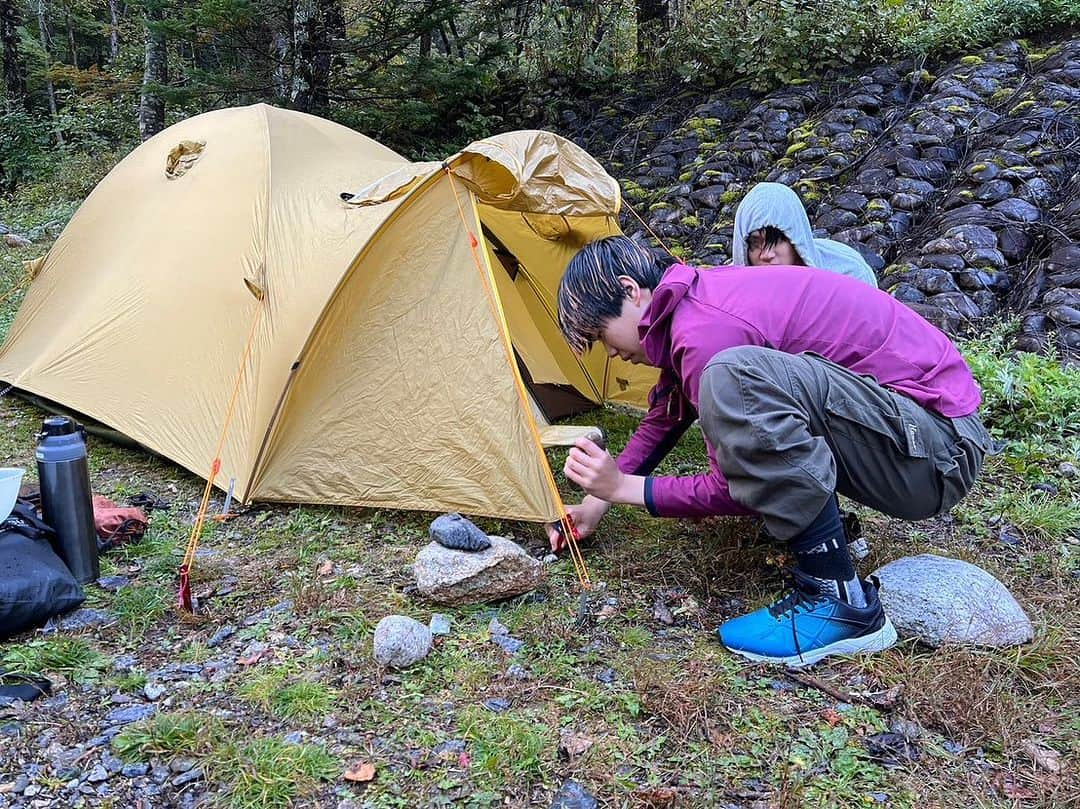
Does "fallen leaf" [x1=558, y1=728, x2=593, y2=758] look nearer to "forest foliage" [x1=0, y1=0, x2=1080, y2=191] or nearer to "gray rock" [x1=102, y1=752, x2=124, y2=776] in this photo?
"gray rock" [x1=102, y1=752, x2=124, y2=776]

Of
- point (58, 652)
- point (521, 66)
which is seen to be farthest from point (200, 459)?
point (521, 66)

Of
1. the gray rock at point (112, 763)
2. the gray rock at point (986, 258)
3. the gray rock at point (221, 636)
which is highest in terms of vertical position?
the gray rock at point (986, 258)

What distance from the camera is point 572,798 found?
181cm

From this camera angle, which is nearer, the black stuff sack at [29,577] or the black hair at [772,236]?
the black stuff sack at [29,577]

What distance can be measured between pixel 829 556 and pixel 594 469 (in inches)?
27.7

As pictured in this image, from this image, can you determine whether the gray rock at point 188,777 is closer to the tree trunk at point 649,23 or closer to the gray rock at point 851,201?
the gray rock at point 851,201

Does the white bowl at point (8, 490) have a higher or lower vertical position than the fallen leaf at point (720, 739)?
higher

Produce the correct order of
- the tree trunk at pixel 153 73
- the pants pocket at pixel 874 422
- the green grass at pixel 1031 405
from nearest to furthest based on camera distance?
1. the pants pocket at pixel 874 422
2. the green grass at pixel 1031 405
3. the tree trunk at pixel 153 73

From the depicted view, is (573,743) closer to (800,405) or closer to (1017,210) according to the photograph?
(800,405)

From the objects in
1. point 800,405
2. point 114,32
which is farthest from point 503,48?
point 114,32

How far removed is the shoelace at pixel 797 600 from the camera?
228 cm

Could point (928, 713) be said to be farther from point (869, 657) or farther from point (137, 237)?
point (137, 237)

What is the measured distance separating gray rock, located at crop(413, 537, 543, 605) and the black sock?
0.86 meters

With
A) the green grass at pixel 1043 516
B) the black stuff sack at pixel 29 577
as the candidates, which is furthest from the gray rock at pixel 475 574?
the green grass at pixel 1043 516
